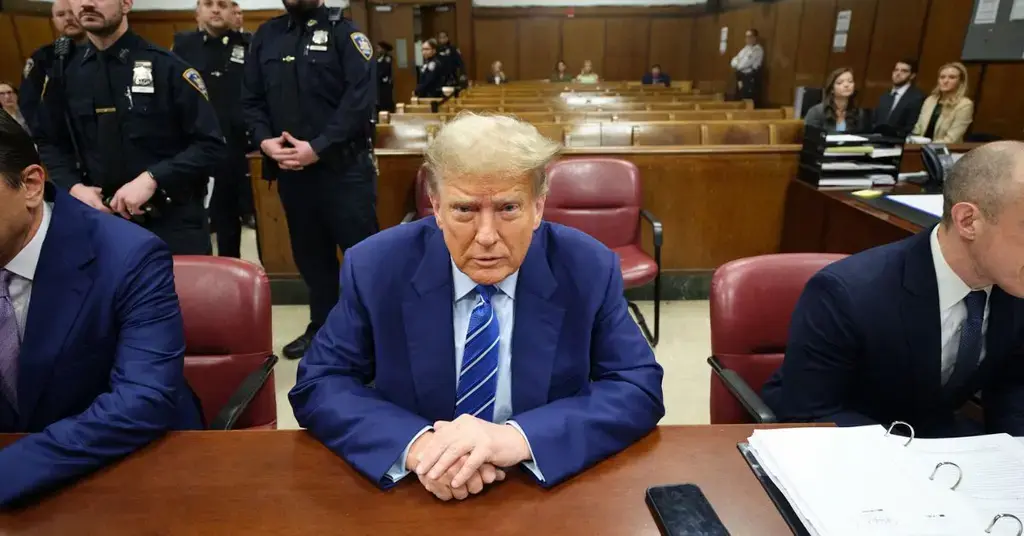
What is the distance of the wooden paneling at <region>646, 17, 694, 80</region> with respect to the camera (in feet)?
43.2

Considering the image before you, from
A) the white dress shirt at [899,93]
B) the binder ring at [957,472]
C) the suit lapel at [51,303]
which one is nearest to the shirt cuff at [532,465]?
the binder ring at [957,472]

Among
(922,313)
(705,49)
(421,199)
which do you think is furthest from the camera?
(705,49)

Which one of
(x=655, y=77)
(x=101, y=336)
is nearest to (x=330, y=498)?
(x=101, y=336)

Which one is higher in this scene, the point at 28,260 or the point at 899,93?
the point at 899,93

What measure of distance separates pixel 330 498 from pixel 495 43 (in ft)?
44.9

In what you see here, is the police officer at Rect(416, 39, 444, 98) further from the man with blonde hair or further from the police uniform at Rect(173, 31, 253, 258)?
the man with blonde hair

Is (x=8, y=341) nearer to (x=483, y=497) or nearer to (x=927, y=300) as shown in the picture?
(x=483, y=497)

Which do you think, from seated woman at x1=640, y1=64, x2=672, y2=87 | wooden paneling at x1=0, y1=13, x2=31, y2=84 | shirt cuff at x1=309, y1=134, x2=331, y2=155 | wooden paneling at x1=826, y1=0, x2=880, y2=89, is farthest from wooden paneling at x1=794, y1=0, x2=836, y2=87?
wooden paneling at x1=0, y1=13, x2=31, y2=84

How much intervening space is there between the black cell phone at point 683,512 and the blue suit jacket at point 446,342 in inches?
6.1

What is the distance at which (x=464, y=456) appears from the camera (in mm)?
906

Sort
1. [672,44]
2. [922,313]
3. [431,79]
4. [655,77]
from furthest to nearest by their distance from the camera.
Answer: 1. [672,44]
2. [655,77]
3. [431,79]
4. [922,313]

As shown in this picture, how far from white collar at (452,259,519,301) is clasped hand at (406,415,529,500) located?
254 mm

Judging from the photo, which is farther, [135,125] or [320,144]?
[320,144]

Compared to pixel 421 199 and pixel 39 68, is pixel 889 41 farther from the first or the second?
pixel 39 68
